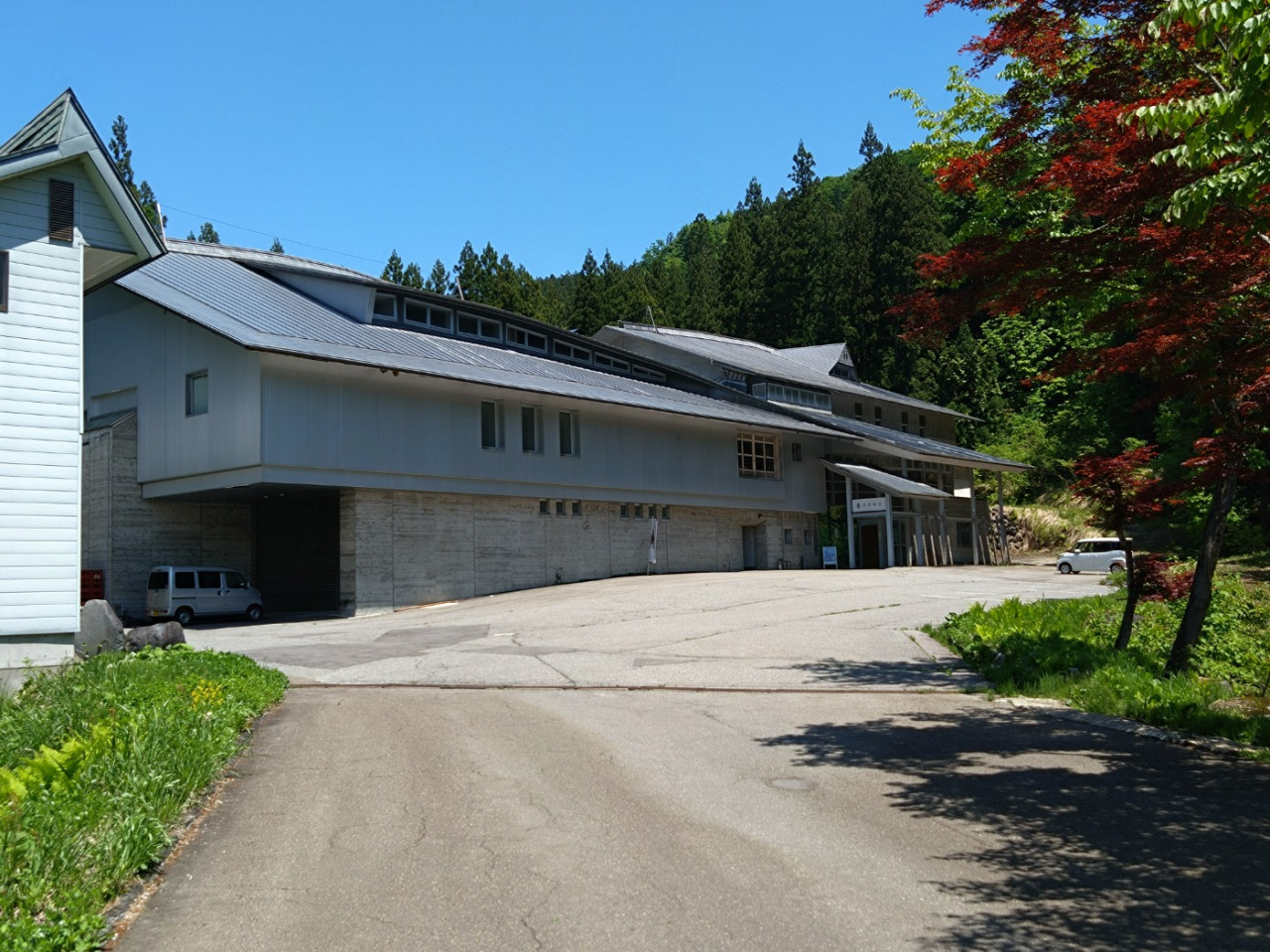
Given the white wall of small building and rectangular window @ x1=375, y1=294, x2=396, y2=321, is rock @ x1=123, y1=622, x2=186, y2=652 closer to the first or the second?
the white wall of small building

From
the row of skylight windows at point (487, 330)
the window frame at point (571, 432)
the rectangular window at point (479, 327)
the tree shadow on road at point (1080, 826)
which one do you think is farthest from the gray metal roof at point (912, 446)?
the tree shadow on road at point (1080, 826)

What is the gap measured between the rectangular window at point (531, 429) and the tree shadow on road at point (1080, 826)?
76.8 feet

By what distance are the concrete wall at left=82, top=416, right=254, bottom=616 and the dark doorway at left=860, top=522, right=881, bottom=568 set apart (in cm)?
2457

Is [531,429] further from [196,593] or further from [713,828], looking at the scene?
[713,828]

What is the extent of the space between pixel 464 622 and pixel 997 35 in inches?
630

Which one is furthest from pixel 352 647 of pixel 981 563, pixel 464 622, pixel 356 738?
pixel 981 563

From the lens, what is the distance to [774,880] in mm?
5984

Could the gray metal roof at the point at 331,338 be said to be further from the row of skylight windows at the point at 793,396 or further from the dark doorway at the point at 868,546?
the dark doorway at the point at 868,546

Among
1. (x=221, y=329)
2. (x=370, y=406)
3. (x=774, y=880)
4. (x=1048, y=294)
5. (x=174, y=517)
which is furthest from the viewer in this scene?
(x=174, y=517)

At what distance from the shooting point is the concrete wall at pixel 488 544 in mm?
28969

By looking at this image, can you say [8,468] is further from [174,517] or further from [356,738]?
[174,517]

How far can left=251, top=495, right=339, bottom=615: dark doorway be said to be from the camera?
31.8m

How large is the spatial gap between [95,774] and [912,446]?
40.6 metres

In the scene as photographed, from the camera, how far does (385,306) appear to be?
1382 inches
